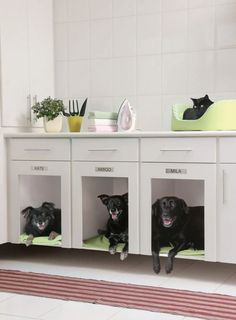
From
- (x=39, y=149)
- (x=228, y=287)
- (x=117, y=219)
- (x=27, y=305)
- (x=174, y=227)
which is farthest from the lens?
(x=39, y=149)

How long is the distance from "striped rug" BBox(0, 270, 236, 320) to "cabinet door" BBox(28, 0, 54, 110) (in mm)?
1277

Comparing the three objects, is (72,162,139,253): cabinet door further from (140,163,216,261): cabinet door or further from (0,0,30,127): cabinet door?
(0,0,30,127): cabinet door

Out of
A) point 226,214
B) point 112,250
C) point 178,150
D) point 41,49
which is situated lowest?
point 112,250

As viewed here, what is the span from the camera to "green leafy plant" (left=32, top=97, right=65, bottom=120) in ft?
11.5

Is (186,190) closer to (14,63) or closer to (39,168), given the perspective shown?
(39,168)

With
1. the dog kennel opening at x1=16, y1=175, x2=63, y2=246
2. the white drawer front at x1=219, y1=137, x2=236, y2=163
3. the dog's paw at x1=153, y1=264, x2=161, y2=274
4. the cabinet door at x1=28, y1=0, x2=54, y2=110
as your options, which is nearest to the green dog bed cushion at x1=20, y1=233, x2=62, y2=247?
the dog kennel opening at x1=16, y1=175, x2=63, y2=246

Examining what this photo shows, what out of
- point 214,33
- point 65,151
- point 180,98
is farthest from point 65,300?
point 214,33

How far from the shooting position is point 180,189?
11.2 feet

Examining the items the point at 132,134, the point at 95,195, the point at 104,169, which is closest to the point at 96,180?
the point at 95,195

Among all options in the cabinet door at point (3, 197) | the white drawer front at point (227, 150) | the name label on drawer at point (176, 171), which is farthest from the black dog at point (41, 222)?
the white drawer front at point (227, 150)

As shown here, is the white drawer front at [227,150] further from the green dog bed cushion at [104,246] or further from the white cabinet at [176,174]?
the green dog bed cushion at [104,246]

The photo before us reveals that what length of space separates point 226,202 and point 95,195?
2.90 ft

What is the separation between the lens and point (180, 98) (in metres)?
3.55

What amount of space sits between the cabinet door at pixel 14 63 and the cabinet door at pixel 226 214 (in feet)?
4.47
